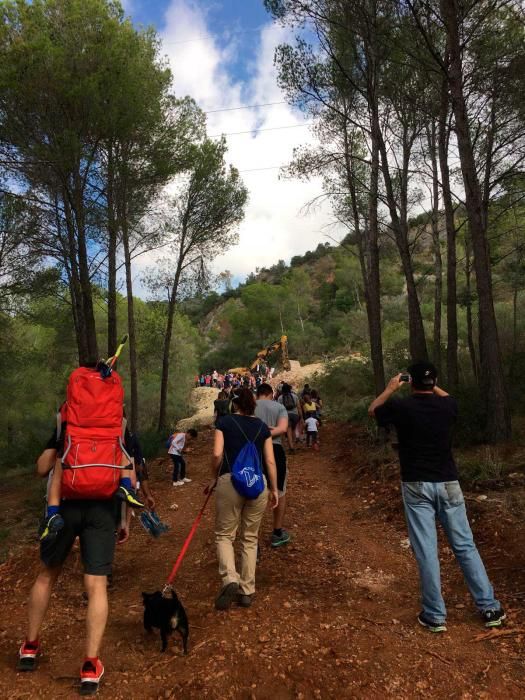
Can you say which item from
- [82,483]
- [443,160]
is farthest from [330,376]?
[82,483]

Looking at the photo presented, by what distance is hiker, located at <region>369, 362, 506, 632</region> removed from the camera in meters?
3.12

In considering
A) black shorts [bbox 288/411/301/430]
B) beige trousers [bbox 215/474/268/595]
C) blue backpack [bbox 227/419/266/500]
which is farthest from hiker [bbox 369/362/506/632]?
black shorts [bbox 288/411/301/430]

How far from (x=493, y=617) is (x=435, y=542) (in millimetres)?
575

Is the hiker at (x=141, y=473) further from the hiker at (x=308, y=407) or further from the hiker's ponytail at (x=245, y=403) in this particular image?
the hiker at (x=308, y=407)

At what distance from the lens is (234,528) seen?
3.68 metres

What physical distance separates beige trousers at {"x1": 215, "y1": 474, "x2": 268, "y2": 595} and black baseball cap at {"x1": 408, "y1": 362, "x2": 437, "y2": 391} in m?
1.43

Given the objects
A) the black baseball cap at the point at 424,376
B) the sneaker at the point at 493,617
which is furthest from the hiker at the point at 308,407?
the sneaker at the point at 493,617

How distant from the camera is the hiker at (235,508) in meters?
3.57

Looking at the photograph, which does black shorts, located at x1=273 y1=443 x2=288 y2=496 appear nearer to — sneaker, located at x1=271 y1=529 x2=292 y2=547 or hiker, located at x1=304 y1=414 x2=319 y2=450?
sneaker, located at x1=271 y1=529 x2=292 y2=547

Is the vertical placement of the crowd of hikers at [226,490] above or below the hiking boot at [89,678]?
above

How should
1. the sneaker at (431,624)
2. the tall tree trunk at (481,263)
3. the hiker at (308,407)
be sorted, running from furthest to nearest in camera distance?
the hiker at (308,407) < the tall tree trunk at (481,263) < the sneaker at (431,624)

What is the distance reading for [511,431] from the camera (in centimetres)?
777

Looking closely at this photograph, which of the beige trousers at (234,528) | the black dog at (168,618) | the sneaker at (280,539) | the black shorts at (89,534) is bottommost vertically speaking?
the sneaker at (280,539)

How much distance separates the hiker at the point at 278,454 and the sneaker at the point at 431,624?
1.95 m
